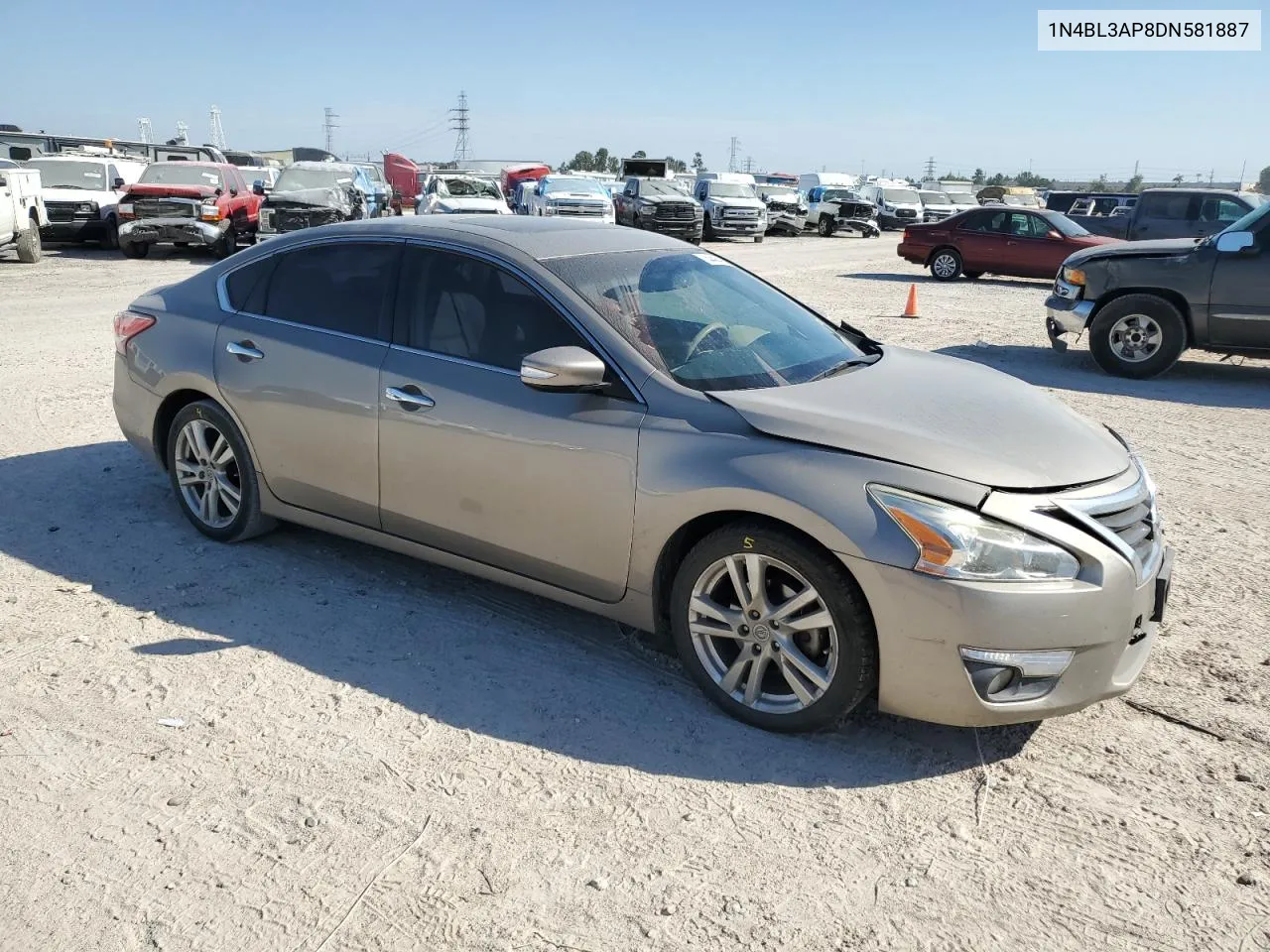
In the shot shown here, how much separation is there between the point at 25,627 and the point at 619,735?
2498 millimetres

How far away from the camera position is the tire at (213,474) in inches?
197

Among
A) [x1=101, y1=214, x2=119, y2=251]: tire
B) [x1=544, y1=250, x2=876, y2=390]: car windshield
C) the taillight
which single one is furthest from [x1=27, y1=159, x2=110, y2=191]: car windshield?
[x1=544, y1=250, x2=876, y2=390]: car windshield

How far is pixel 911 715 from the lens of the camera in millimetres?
3391

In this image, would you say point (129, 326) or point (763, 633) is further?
point (129, 326)

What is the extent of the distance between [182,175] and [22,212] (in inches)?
126

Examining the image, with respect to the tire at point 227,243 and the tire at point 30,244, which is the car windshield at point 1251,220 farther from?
the tire at point 30,244

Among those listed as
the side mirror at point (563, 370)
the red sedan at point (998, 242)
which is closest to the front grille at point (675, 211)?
Result: the red sedan at point (998, 242)

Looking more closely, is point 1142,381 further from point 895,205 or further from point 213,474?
point 895,205

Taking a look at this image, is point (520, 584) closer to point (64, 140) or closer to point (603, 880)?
point (603, 880)

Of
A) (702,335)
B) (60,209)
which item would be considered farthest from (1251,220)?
(60,209)

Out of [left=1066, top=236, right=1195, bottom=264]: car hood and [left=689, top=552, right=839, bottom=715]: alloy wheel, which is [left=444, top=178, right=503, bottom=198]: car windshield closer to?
[left=1066, top=236, right=1195, bottom=264]: car hood

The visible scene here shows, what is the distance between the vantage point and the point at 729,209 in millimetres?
31344

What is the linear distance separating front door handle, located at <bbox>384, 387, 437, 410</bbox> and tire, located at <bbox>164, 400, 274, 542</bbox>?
103 centimetres

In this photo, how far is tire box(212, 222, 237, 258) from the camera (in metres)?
19.7
